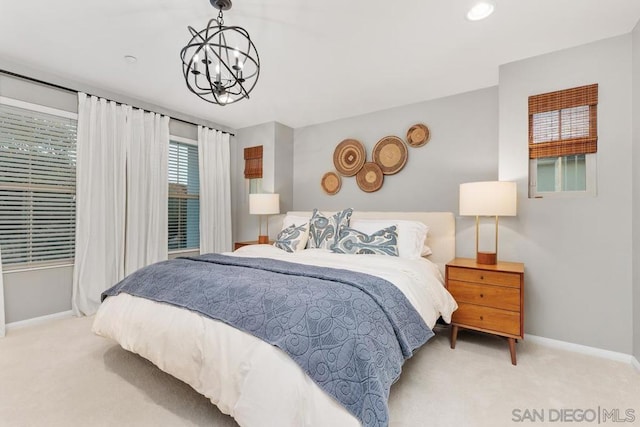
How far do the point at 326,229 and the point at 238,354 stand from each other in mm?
1923

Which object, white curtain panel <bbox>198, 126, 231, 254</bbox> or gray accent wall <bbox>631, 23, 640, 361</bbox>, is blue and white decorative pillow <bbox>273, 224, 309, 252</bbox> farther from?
gray accent wall <bbox>631, 23, 640, 361</bbox>

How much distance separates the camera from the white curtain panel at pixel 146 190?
3.40m

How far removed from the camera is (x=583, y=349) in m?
2.31

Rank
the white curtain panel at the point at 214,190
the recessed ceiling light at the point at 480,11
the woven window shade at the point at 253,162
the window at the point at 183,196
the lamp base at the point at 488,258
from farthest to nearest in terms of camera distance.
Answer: the woven window shade at the point at 253,162, the white curtain panel at the point at 214,190, the window at the point at 183,196, the lamp base at the point at 488,258, the recessed ceiling light at the point at 480,11

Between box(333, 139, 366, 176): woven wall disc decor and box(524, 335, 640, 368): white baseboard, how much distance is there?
8.32 feet

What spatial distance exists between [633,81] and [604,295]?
163cm

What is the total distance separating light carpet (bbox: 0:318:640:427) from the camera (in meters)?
1.57

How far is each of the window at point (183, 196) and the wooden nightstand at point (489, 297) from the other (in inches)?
135

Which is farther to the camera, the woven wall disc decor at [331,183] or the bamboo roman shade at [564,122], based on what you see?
the woven wall disc decor at [331,183]

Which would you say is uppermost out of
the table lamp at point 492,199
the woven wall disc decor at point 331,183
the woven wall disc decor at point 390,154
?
the woven wall disc decor at point 390,154

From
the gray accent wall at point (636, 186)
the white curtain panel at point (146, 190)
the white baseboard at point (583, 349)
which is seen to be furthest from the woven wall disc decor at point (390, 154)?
the white curtain panel at point (146, 190)

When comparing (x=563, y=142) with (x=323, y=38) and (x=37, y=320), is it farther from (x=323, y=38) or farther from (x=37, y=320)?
(x=37, y=320)

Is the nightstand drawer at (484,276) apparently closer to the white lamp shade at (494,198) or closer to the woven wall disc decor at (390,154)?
the white lamp shade at (494,198)

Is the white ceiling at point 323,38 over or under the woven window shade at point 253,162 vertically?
over
